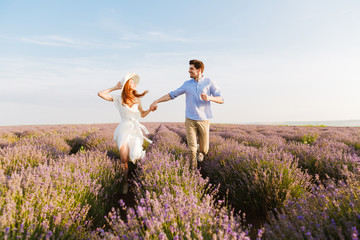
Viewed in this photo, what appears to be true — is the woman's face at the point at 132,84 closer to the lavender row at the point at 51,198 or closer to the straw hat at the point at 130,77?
the straw hat at the point at 130,77

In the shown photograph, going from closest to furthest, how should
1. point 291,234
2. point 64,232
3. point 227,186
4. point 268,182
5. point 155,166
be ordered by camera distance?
point 291,234 → point 64,232 → point 268,182 → point 155,166 → point 227,186

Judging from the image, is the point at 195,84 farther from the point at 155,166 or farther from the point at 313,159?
the point at 313,159

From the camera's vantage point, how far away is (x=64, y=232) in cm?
157

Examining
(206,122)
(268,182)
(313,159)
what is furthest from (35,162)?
(313,159)

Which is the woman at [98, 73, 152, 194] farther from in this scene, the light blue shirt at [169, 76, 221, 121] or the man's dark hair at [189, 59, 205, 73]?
the man's dark hair at [189, 59, 205, 73]

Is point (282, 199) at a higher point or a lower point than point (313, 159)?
lower

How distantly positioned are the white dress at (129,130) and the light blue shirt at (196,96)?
90cm

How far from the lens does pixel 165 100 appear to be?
13.2ft

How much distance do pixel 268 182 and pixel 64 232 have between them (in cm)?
203

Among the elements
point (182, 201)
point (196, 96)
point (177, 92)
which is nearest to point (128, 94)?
point (177, 92)

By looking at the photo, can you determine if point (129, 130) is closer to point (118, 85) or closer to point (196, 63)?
point (118, 85)

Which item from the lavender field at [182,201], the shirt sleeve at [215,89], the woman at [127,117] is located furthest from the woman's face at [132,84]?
the shirt sleeve at [215,89]

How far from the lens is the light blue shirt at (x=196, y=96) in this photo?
151 inches

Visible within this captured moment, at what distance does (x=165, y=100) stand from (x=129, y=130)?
930mm
